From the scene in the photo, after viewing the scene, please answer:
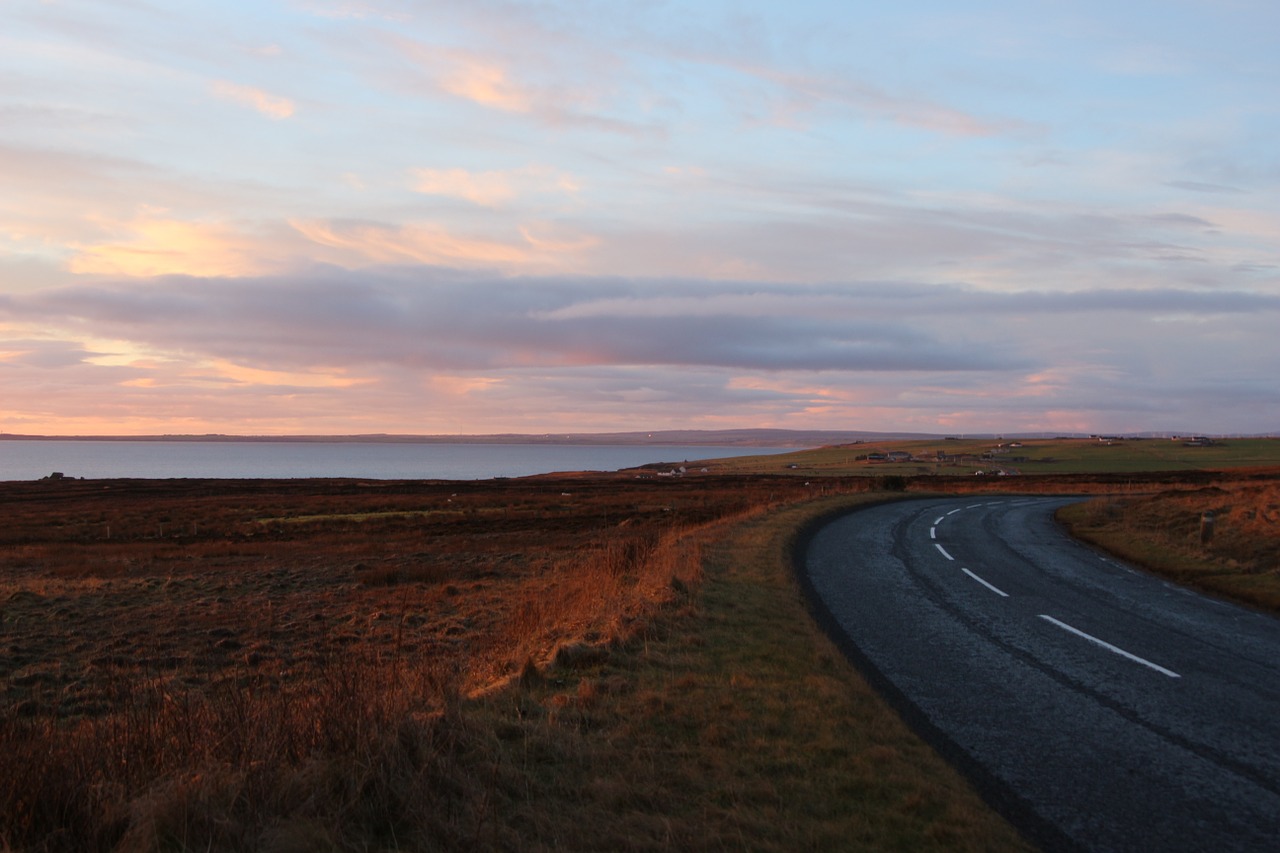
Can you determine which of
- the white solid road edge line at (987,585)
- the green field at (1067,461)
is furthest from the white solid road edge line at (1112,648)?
the green field at (1067,461)

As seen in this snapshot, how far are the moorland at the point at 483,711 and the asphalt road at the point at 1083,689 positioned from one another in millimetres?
675

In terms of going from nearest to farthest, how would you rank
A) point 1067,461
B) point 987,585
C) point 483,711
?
point 483,711
point 987,585
point 1067,461

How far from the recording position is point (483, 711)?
6.69m

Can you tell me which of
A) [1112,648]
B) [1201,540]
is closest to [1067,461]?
[1201,540]

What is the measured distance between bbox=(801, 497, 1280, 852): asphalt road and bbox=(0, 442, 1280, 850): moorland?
675 mm

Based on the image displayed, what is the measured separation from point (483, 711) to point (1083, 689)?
603 cm

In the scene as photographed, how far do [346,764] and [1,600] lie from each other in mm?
21122

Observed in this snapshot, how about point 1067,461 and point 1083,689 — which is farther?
point 1067,461

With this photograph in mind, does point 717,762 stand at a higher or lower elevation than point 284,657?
higher

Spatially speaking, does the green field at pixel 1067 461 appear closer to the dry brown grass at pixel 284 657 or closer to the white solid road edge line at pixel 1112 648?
the dry brown grass at pixel 284 657

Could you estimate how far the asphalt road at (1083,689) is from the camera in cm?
566

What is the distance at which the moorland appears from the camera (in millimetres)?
4395

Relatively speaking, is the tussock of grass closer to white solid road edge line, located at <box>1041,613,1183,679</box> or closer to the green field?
white solid road edge line, located at <box>1041,613,1183,679</box>

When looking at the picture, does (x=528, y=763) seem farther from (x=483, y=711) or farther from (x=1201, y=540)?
(x=1201, y=540)
